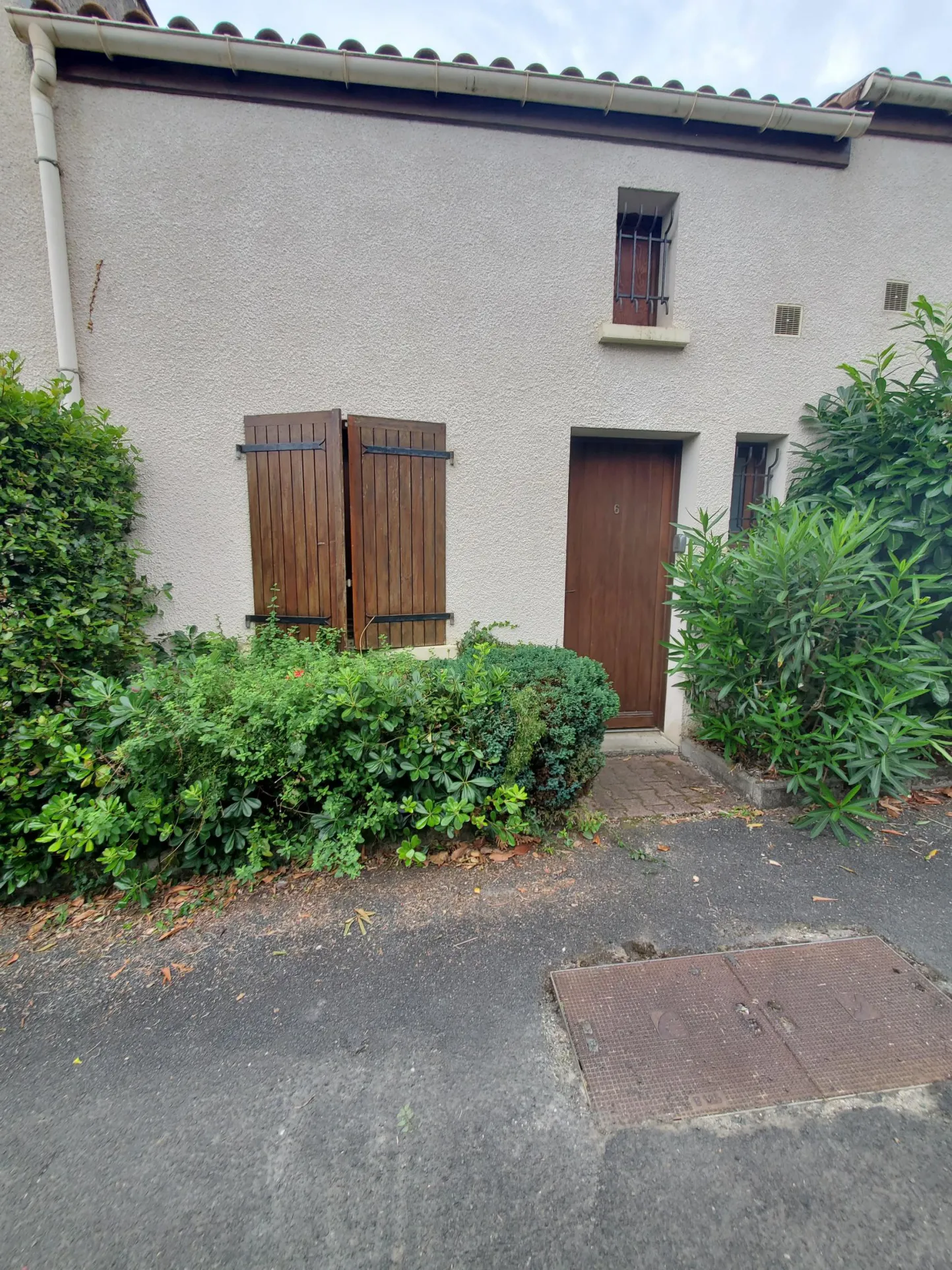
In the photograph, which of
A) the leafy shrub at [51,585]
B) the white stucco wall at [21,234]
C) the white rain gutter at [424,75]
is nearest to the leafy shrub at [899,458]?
the white rain gutter at [424,75]

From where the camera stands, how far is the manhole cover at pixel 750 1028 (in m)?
1.69

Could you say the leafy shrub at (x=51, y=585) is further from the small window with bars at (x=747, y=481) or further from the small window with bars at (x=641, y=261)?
the small window with bars at (x=747, y=481)

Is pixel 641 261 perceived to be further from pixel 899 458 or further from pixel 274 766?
pixel 274 766

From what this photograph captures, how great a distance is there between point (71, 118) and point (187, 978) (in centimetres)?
502

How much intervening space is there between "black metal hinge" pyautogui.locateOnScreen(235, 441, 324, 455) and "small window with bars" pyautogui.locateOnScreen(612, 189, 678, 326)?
8.30 ft

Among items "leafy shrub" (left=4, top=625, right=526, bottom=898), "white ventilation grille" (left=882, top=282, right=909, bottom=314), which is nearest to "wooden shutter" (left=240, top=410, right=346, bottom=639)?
"leafy shrub" (left=4, top=625, right=526, bottom=898)

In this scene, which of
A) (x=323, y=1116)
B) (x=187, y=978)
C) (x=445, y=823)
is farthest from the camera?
(x=445, y=823)

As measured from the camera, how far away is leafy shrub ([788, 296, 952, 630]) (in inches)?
130

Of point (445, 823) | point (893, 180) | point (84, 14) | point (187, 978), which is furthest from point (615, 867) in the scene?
point (84, 14)

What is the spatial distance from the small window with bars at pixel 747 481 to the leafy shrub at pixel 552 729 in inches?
85.0

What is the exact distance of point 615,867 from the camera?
9.23 ft

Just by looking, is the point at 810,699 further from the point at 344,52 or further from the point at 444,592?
the point at 344,52

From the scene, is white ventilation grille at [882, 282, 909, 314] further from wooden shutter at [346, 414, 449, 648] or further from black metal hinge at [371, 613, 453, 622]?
black metal hinge at [371, 613, 453, 622]

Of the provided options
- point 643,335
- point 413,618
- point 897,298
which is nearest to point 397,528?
point 413,618
